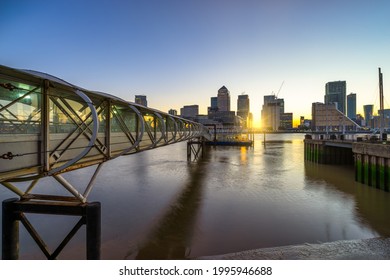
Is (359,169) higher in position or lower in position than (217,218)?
higher

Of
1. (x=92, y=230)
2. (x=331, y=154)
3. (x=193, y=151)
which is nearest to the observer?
(x=92, y=230)

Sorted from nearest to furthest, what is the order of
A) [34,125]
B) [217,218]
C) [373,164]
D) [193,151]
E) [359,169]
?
[34,125] < [217,218] < [373,164] < [359,169] < [193,151]

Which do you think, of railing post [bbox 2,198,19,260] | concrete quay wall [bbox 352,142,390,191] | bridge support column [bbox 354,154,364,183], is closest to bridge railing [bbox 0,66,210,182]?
railing post [bbox 2,198,19,260]

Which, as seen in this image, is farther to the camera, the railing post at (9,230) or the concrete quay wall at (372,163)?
the concrete quay wall at (372,163)

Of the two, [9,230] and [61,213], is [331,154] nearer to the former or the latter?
[61,213]

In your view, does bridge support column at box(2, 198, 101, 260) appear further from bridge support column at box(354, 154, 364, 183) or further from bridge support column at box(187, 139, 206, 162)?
bridge support column at box(187, 139, 206, 162)

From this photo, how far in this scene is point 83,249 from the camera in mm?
10773

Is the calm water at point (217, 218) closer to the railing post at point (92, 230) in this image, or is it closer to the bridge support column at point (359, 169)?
the bridge support column at point (359, 169)

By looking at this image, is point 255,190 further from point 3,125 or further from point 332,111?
point 332,111

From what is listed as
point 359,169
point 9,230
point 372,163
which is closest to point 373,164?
point 372,163

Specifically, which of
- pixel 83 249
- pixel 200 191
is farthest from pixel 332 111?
pixel 83 249

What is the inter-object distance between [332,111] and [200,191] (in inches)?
3508

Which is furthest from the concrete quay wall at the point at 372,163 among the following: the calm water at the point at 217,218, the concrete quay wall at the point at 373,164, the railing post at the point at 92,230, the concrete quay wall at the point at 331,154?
the railing post at the point at 92,230

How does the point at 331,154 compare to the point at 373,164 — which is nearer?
the point at 373,164
